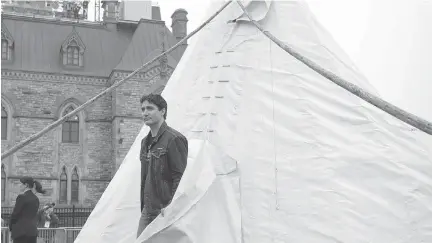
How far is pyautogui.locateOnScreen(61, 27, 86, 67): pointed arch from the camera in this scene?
27938 millimetres

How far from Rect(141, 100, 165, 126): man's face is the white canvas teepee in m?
0.52

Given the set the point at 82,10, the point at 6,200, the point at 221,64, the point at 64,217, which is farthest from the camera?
the point at 82,10

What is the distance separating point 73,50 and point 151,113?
1046 inches

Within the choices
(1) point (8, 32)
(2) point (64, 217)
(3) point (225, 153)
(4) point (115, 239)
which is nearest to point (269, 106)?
(3) point (225, 153)

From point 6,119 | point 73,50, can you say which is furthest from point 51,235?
point 73,50

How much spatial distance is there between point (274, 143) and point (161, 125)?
1471 millimetres

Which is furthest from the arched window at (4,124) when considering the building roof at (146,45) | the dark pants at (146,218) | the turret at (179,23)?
the dark pants at (146,218)

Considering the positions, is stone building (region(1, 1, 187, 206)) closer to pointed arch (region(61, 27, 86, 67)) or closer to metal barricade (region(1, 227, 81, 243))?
pointed arch (region(61, 27, 86, 67))

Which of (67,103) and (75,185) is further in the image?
(67,103)

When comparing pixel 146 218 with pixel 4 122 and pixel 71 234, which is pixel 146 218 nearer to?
pixel 71 234

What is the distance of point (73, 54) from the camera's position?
28.2m

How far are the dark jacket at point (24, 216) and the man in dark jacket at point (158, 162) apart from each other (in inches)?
86.2

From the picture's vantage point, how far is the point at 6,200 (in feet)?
80.7

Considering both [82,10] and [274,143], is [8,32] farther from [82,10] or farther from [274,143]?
[274,143]
